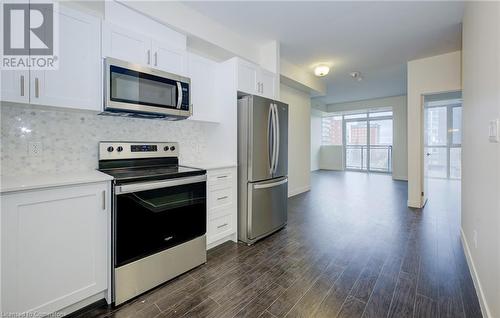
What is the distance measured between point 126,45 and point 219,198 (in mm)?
1747

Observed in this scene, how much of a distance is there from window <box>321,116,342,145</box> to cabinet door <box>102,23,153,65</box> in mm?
9274

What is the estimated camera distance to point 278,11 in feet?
8.95

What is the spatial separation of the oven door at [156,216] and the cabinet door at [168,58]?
1.16 m

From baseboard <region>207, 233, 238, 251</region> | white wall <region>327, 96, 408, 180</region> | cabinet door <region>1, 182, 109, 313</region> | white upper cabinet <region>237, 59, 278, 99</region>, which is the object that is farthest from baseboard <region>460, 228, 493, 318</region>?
white wall <region>327, 96, 408, 180</region>

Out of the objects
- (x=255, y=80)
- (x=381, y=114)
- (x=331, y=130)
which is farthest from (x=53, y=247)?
(x=331, y=130)

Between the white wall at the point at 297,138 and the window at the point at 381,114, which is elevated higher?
the window at the point at 381,114

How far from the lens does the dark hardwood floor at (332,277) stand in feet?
5.52

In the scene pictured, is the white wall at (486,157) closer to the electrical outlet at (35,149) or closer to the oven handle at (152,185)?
the oven handle at (152,185)

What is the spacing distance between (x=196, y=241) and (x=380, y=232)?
243cm

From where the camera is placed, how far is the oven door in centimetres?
172

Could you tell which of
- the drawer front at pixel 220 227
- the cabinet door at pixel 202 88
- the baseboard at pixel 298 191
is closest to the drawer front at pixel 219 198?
the drawer front at pixel 220 227

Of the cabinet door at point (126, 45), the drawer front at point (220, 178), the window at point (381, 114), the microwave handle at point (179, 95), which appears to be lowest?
the drawer front at point (220, 178)

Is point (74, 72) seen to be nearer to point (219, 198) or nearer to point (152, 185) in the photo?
point (152, 185)

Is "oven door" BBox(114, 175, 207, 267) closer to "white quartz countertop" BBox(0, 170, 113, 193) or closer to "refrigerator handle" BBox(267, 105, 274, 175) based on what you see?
"white quartz countertop" BBox(0, 170, 113, 193)
